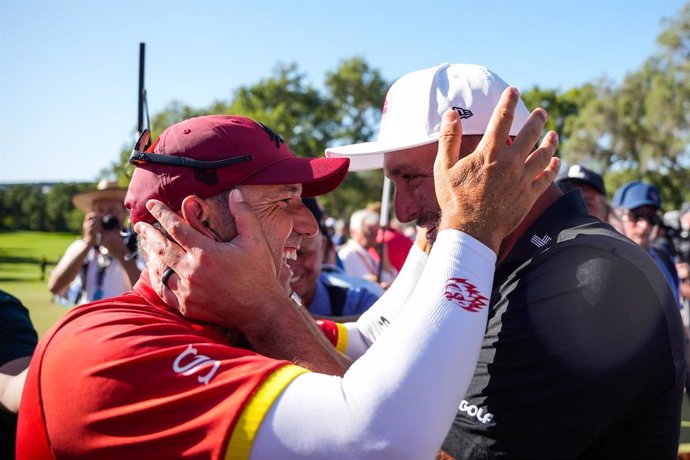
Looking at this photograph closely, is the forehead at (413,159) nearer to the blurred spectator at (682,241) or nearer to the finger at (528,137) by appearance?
the finger at (528,137)

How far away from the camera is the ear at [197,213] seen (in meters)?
1.88

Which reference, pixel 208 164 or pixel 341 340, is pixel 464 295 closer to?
pixel 208 164

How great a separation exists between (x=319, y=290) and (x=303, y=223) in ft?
9.86

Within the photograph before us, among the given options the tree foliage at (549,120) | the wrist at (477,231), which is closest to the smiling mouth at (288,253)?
the wrist at (477,231)

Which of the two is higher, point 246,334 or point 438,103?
point 438,103

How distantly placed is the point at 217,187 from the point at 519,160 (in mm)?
854

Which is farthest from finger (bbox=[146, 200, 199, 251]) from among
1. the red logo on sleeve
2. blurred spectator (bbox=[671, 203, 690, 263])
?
blurred spectator (bbox=[671, 203, 690, 263])

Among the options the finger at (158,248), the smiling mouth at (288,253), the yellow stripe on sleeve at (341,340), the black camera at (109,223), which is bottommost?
the black camera at (109,223)

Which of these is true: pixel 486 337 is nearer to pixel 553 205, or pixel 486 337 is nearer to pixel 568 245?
pixel 568 245

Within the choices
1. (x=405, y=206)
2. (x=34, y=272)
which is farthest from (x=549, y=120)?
(x=405, y=206)

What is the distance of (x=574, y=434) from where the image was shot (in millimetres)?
1750

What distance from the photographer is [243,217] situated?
75.4 inches

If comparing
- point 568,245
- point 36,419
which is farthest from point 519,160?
point 36,419

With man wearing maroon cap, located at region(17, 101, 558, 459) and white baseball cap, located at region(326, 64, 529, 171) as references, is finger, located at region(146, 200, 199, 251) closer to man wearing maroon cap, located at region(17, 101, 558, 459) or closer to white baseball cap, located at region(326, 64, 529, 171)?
man wearing maroon cap, located at region(17, 101, 558, 459)
